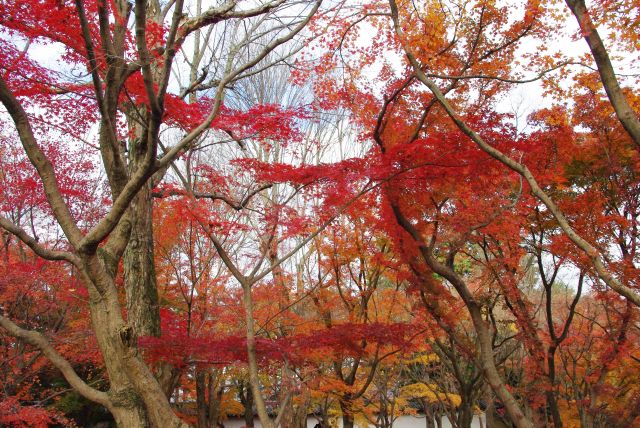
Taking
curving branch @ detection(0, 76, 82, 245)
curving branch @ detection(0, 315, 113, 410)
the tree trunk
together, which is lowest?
the tree trunk

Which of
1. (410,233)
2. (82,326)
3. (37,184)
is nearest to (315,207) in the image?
(410,233)

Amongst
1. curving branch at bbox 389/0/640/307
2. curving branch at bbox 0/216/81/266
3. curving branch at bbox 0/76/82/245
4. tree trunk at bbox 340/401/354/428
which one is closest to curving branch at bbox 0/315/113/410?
curving branch at bbox 0/216/81/266

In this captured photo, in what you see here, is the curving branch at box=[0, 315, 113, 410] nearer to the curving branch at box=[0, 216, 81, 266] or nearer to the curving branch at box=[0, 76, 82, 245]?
the curving branch at box=[0, 216, 81, 266]

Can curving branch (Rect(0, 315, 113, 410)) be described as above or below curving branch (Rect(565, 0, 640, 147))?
below

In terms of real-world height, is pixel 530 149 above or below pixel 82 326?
above

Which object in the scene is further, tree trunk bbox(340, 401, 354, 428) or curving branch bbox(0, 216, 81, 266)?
tree trunk bbox(340, 401, 354, 428)

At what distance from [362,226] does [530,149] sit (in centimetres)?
418

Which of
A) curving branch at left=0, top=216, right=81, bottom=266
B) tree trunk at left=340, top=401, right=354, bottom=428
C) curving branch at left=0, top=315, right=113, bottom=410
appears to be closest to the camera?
curving branch at left=0, top=216, right=81, bottom=266

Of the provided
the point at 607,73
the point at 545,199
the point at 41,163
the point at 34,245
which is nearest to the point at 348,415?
the point at 545,199

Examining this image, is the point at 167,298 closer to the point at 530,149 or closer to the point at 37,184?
the point at 37,184

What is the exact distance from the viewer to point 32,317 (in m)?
12.2

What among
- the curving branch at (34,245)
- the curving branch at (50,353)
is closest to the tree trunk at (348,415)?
the curving branch at (50,353)

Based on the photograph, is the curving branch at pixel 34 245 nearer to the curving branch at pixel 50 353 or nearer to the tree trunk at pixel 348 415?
the curving branch at pixel 50 353

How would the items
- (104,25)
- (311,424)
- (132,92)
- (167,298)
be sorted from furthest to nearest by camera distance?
→ (311,424) → (167,298) → (132,92) → (104,25)
